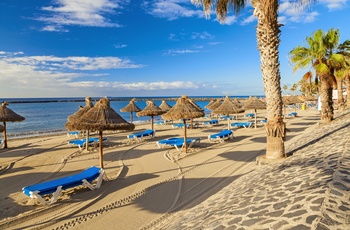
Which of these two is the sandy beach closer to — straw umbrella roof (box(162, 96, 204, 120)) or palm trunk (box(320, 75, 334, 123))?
straw umbrella roof (box(162, 96, 204, 120))

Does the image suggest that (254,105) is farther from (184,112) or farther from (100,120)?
(100,120)

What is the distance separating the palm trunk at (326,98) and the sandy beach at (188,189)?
436 cm

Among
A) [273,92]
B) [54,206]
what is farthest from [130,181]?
[273,92]

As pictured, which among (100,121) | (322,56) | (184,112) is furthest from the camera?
(322,56)

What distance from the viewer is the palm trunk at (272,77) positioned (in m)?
7.21

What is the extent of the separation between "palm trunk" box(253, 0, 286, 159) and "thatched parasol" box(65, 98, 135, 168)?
15.6ft

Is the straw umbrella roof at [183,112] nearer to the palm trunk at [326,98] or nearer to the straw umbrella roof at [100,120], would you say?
the straw umbrella roof at [100,120]

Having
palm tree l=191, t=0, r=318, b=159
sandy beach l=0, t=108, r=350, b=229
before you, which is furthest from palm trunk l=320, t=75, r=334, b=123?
palm tree l=191, t=0, r=318, b=159

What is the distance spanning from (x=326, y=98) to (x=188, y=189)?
35.5 ft

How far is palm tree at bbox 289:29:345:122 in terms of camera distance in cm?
1277

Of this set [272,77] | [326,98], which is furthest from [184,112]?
[326,98]

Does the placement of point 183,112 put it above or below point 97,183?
above

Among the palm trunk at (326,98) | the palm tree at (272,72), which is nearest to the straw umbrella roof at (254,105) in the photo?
the palm trunk at (326,98)

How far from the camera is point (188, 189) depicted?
664 centimetres
